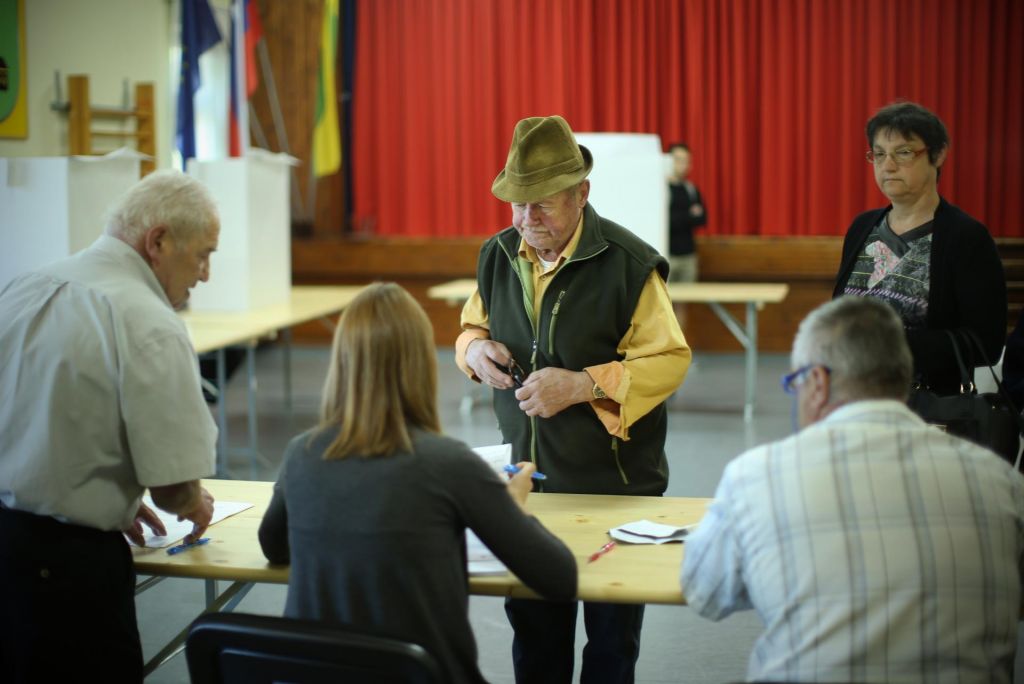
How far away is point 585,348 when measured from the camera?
7.83 ft

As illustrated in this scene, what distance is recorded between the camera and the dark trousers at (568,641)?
7.70ft

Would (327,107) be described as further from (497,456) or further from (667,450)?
(497,456)

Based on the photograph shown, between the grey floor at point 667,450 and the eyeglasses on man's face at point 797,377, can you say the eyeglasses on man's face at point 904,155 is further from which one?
the grey floor at point 667,450

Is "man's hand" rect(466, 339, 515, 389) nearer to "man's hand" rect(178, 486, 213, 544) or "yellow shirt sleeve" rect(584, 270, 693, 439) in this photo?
"yellow shirt sleeve" rect(584, 270, 693, 439)

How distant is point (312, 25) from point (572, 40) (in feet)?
7.69

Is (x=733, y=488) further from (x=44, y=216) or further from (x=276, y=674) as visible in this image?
(x=44, y=216)

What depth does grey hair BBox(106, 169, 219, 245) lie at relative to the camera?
2.00 m

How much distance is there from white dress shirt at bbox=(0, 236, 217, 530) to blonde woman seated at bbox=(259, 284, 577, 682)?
33 cm

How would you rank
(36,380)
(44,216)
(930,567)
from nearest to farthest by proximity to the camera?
(930,567) → (36,380) → (44,216)

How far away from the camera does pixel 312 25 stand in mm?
9844

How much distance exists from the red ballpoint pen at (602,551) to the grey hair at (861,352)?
59 cm

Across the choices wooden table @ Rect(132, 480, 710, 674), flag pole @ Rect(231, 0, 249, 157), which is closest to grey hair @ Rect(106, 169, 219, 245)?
wooden table @ Rect(132, 480, 710, 674)

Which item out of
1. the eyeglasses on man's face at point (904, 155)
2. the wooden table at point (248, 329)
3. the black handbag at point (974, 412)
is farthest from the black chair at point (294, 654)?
the wooden table at point (248, 329)

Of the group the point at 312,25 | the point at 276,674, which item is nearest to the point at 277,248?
the point at 312,25
